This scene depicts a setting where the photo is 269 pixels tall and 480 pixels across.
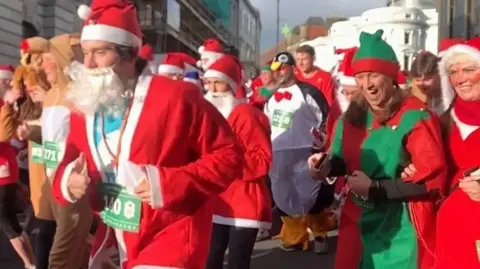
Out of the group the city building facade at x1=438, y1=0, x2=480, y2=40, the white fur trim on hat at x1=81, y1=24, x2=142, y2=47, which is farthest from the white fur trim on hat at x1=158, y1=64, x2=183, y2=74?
the city building facade at x1=438, y1=0, x2=480, y2=40

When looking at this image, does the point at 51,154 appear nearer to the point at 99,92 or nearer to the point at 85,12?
the point at 85,12

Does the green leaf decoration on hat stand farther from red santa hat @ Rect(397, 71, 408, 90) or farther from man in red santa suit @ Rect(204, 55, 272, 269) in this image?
man in red santa suit @ Rect(204, 55, 272, 269)

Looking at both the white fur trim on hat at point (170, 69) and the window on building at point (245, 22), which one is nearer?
the white fur trim on hat at point (170, 69)

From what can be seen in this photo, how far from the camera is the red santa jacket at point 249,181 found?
532 cm

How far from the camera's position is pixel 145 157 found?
3.22 meters

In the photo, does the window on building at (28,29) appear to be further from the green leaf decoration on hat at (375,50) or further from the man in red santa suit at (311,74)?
the green leaf decoration on hat at (375,50)

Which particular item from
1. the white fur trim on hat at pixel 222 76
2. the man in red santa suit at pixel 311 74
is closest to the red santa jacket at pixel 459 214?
the white fur trim on hat at pixel 222 76

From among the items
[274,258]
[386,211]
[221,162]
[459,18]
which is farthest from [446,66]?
[459,18]

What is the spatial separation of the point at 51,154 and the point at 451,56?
279 cm

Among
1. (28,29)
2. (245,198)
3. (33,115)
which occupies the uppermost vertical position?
(28,29)

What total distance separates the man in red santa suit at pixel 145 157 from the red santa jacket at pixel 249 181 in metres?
1.91

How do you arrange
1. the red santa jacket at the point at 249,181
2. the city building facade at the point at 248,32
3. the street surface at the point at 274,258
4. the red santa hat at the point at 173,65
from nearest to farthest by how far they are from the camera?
the red santa jacket at the point at 249,181 < the street surface at the point at 274,258 < the red santa hat at the point at 173,65 < the city building facade at the point at 248,32

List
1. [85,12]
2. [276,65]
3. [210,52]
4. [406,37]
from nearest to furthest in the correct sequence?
[85,12] → [210,52] → [276,65] → [406,37]

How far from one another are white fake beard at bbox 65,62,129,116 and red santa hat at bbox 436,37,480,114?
1542mm
